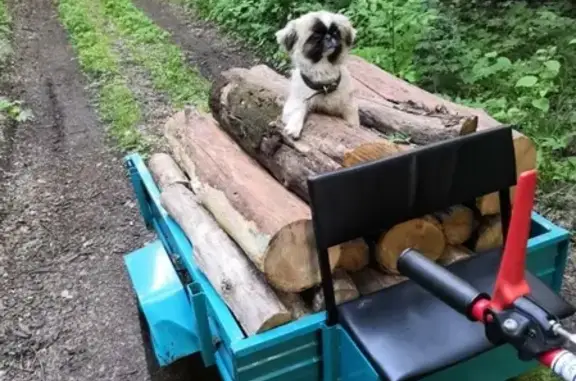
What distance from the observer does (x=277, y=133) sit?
3.04 metres

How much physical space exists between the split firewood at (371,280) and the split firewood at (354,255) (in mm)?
65

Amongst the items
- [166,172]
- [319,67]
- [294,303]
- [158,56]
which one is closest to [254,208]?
[294,303]

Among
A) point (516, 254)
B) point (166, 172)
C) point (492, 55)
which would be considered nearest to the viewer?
point (516, 254)

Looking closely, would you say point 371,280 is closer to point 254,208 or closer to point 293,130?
point 254,208

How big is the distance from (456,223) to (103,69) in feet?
19.9

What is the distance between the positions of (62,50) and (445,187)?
7.49 m

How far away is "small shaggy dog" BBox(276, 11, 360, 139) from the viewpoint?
10.1ft

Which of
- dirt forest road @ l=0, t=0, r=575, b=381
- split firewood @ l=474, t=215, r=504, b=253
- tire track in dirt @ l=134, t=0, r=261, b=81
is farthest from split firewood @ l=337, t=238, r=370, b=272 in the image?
tire track in dirt @ l=134, t=0, r=261, b=81

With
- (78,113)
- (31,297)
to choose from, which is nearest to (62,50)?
(78,113)

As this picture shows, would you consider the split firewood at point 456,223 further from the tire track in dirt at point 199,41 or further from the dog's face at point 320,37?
the tire track in dirt at point 199,41

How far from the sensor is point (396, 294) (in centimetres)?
236

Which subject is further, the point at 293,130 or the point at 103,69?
the point at 103,69

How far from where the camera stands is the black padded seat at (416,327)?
206 centimetres

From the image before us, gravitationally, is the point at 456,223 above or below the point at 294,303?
above
